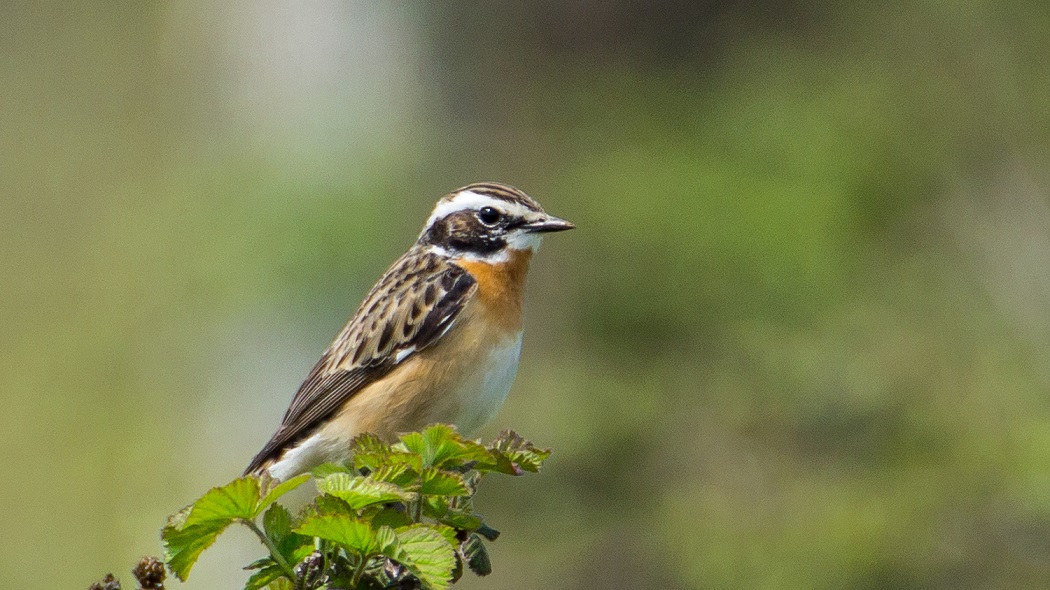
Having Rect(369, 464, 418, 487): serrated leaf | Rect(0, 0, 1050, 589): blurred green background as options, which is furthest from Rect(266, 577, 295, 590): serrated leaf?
Rect(0, 0, 1050, 589): blurred green background

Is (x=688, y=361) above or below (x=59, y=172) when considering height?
below

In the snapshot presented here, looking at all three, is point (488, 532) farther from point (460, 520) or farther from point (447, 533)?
point (447, 533)

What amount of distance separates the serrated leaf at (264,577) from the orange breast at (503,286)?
2783 millimetres

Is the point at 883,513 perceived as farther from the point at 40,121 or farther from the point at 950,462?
the point at 40,121

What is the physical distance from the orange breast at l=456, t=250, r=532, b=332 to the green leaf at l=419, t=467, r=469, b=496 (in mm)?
2639

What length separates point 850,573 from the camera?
7.19m

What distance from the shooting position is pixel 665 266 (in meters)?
9.91

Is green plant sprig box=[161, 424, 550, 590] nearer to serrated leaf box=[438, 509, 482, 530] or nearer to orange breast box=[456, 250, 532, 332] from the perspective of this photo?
serrated leaf box=[438, 509, 482, 530]

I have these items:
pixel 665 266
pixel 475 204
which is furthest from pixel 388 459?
pixel 665 266

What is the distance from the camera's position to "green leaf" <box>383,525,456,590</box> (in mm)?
2451

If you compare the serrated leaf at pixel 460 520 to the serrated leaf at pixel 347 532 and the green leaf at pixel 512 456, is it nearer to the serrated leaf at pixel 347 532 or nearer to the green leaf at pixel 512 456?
the green leaf at pixel 512 456

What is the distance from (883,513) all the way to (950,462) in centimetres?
59

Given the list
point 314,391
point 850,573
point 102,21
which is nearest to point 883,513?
point 850,573

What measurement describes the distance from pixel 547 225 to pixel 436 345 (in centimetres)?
67
